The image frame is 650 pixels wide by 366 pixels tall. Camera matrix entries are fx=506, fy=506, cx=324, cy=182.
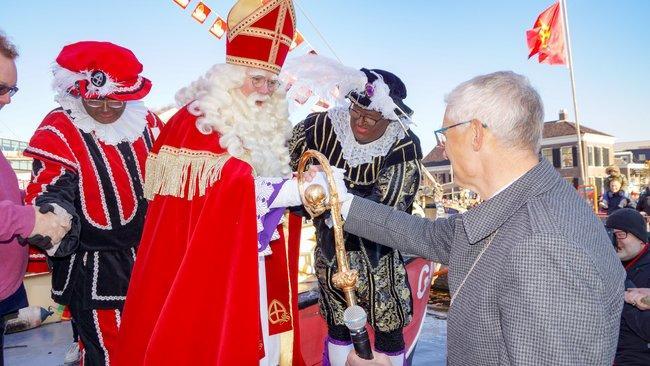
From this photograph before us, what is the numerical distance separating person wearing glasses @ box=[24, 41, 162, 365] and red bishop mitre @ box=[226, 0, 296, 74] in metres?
0.60

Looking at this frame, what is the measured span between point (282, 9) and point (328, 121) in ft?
3.38

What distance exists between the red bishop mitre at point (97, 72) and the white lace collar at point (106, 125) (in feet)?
0.22

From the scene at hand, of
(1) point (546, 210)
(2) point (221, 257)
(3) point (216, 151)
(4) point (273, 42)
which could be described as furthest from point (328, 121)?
(1) point (546, 210)

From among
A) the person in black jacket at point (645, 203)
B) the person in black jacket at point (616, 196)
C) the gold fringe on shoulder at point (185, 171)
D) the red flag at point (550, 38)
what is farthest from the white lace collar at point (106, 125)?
the red flag at point (550, 38)

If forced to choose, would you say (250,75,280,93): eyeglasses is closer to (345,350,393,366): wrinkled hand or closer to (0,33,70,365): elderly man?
(0,33,70,365): elderly man

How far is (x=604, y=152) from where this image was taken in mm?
42938

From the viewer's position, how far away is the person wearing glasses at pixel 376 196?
3258mm

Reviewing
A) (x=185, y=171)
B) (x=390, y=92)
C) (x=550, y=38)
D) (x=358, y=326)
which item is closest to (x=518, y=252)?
(x=358, y=326)

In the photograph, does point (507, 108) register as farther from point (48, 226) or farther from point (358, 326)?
point (48, 226)

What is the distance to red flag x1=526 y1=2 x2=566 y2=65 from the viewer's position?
12812 millimetres

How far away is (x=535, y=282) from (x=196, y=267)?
133cm

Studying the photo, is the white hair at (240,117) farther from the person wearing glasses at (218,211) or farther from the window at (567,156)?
the window at (567,156)

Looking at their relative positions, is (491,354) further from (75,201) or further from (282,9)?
(75,201)

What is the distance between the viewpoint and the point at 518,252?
1.45m
